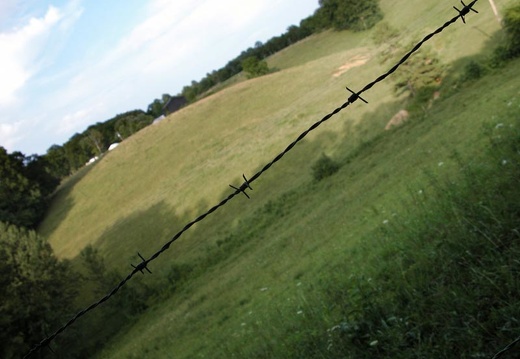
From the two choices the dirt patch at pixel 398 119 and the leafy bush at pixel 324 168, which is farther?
the dirt patch at pixel 398 119

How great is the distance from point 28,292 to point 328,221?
1934 cm

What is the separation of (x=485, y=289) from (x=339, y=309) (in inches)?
93.4

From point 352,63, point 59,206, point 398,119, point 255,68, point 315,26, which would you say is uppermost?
point 315,26

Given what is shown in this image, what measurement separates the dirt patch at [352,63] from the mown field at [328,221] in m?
1.59

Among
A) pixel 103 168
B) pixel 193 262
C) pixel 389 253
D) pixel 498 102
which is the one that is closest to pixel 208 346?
pixel 389 253

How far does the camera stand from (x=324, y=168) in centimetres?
2772

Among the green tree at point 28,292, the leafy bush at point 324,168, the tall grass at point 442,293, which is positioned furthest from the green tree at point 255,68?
the tall grass at point 442,293

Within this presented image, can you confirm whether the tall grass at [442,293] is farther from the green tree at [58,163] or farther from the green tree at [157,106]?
the green tree at [157,106]

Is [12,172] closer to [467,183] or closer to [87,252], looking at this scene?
[87,252]

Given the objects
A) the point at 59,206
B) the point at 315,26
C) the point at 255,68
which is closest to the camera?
the point at 59,206

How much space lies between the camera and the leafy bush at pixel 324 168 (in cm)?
2753

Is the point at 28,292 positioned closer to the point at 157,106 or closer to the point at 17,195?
the point at 17,195

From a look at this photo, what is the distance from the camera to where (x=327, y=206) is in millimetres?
20172

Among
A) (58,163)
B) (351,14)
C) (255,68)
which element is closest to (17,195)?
(58,163)
